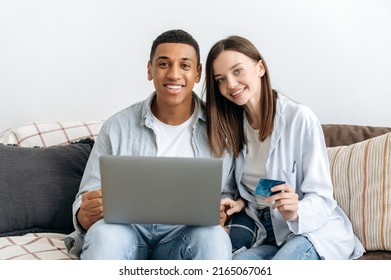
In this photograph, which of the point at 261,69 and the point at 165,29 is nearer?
the point at 261,69

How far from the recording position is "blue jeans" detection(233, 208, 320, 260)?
1587mm

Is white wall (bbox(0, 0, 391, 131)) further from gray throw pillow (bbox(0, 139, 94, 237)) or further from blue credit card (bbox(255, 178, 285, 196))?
blue credit card (bbox(255, 178, 285, 196))

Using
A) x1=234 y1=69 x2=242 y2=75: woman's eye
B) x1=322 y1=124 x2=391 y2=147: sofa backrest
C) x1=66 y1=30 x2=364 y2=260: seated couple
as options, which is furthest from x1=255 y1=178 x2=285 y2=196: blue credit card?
x1=322 y1=124 x2=391 y2=147: sofa backrest

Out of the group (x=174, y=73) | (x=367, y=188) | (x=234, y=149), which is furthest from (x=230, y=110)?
(x=367, y=188)

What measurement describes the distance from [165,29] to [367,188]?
1109mm

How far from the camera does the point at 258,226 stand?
1793 mm

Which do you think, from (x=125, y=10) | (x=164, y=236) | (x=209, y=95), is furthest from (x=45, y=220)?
(x=125, y=10)

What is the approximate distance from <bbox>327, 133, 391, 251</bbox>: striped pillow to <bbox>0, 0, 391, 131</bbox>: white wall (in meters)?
0.57

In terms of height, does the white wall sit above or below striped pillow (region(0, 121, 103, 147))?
above

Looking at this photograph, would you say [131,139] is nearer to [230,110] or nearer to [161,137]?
[161,137]

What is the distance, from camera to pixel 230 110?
1.87 meters

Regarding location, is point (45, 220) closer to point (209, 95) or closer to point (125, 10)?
point (209, 95)

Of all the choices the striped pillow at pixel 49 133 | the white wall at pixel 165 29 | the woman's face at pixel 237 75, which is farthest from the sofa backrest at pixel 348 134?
the striped pillow at pixel 49 133
